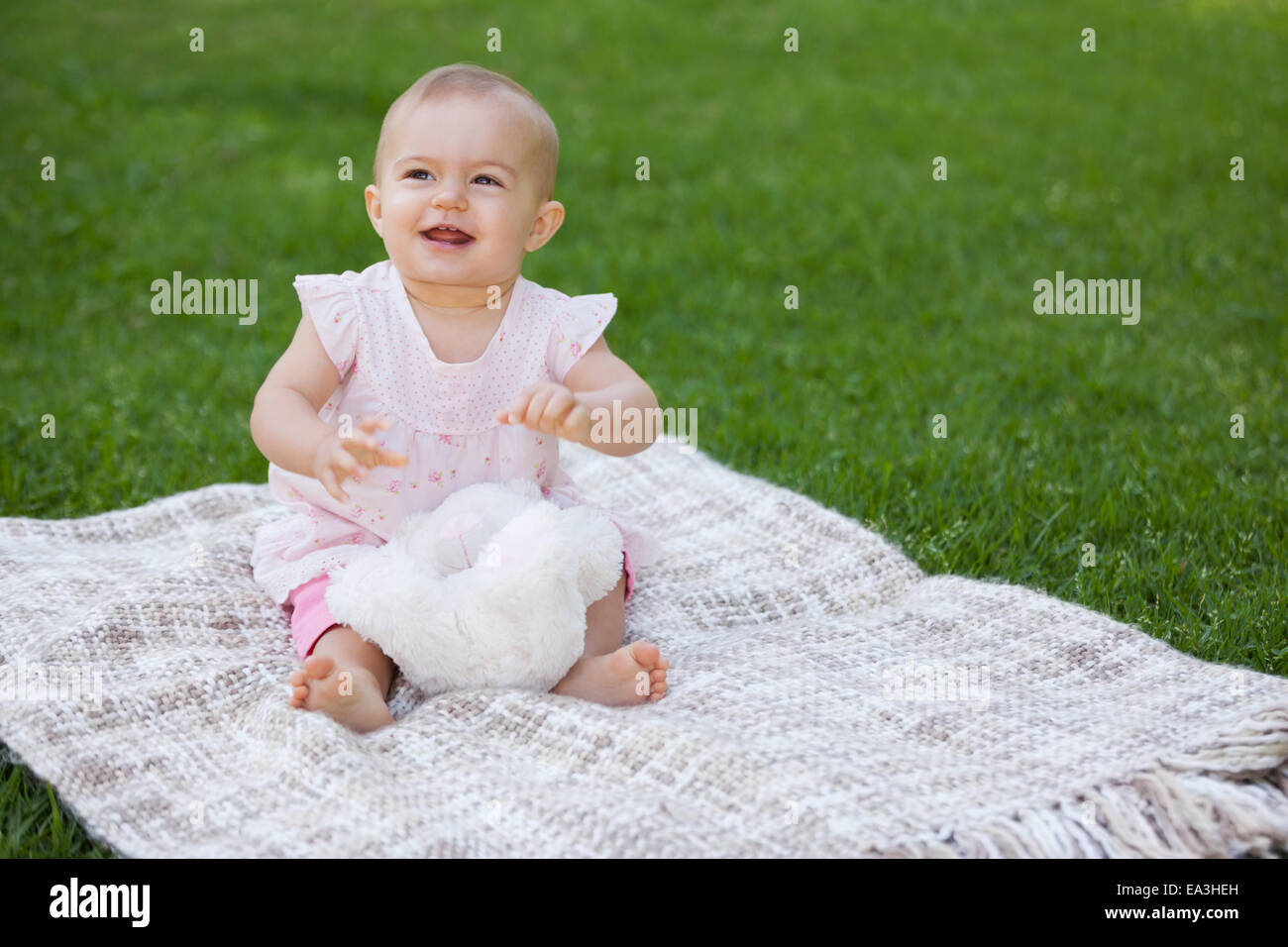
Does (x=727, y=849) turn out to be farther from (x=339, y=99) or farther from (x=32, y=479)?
(x=339, y=99)

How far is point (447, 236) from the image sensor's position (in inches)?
97.3

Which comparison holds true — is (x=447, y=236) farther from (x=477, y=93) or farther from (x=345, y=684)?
(x=345, y=684)

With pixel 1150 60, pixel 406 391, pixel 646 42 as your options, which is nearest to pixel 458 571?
pixel 406 391

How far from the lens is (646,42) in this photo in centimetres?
817

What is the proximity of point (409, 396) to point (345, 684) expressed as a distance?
61 centimetres

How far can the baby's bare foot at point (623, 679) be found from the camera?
7.55ft

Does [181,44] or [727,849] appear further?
[181,44]

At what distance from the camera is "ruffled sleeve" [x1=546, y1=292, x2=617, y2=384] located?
2600 millimetres

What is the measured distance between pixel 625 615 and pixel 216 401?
1.94 m

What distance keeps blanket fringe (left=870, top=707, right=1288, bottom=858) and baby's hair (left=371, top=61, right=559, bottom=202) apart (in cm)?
138

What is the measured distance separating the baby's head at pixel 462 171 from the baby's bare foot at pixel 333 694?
0.76 m

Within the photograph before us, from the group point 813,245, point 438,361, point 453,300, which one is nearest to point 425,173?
point 453,300

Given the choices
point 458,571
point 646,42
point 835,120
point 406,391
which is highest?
point 646,42

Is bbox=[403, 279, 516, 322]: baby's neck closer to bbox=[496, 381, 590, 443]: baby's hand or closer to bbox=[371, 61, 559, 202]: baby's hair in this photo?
bbox=[371, 61, 559, 202]: baby's hair
